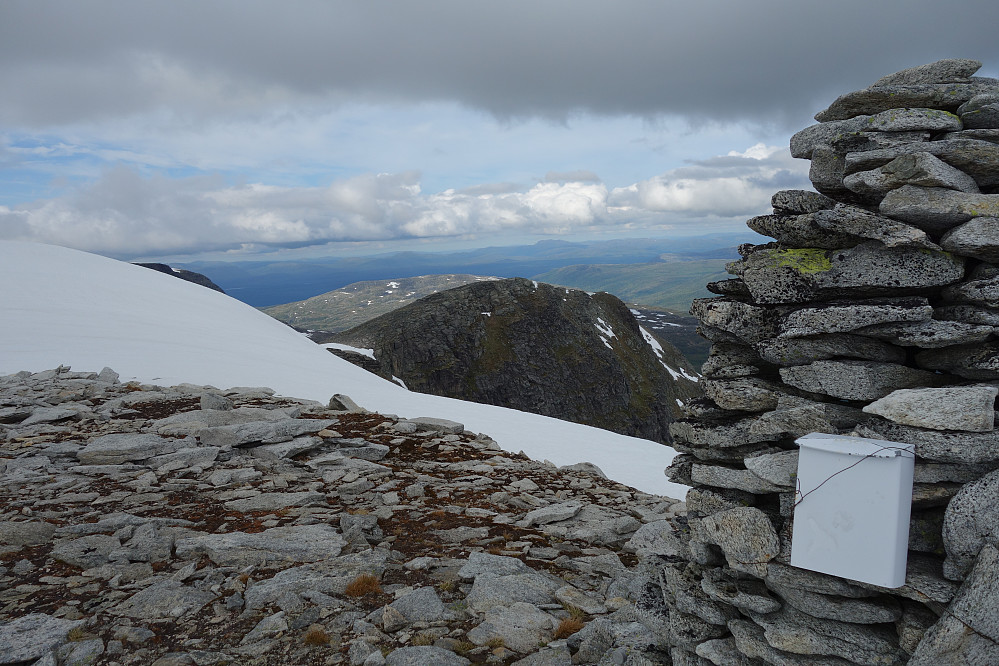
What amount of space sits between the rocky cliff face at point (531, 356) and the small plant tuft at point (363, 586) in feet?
255

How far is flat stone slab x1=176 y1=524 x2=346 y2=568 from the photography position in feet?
31.5

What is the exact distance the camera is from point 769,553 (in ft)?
18.7

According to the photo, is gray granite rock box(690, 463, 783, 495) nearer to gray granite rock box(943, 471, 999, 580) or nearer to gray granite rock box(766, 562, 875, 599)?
gray granite rock box(766, 562, 875, 599)

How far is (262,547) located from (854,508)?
916 cm

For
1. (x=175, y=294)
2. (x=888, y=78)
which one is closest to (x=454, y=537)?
(x=888, y=78)

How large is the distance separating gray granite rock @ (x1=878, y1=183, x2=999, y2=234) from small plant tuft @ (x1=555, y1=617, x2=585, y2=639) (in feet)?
21.2

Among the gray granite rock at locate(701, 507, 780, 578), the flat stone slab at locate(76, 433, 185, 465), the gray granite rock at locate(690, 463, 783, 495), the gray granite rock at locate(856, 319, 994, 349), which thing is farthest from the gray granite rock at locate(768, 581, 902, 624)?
the flat stone slab at locate(76, 433, 185, 465)

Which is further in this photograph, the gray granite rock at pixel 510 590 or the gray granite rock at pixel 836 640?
the gray granite rock at pixel 510 590

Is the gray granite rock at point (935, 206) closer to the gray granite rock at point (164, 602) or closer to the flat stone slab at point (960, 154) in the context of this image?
the flat stone slab at point (960, 154)

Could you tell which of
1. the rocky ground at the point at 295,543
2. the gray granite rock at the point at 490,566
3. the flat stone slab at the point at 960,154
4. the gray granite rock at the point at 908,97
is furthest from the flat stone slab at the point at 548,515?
the gray granite rock at the point at 908,97

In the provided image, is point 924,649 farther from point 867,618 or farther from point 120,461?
point 120,461

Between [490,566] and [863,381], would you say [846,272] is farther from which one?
[490,566]

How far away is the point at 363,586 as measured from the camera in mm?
8727

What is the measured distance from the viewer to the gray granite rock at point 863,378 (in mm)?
5621
